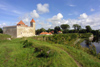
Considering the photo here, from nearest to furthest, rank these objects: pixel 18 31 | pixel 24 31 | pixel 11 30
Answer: pixel 18 31
pixel 11 30
pixel 24 31

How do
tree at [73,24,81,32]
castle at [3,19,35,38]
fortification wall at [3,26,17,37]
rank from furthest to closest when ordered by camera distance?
tree at [73,24,81,32]
fortification wall at [3,26,17,37]
castle at [3,19,35,38]

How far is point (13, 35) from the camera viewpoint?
22781 mm

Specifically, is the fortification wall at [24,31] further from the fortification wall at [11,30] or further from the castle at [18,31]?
the fortification wall at [11,30]

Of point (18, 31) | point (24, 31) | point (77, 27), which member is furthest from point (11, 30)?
point (77, 27)

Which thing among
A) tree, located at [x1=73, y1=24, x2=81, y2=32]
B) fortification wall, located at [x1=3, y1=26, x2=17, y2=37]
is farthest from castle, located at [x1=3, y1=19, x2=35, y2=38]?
tree, located at [x1=73, y1=24, x2=81, y2=32]

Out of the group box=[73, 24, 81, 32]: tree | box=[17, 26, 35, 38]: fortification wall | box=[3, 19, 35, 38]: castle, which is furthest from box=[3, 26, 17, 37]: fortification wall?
box=[73, 24, 81, 32]: tree

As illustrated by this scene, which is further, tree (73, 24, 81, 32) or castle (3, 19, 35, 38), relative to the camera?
tree (73, 24, 81, 32)

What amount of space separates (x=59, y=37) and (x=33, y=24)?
13062mm

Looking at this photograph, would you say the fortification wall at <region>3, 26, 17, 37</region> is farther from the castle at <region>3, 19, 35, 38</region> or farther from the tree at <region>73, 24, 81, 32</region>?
the tree at <region>73, 24, 81, 32</region>

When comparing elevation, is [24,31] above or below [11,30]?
below

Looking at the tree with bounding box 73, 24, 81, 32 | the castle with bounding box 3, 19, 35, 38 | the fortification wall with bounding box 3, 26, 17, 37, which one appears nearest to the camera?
the castle with bounding box 3, 19, 35, 38

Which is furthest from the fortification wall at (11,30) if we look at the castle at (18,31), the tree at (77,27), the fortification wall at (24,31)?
the tree at (77,27)

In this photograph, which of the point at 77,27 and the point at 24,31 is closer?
the point at 24,31

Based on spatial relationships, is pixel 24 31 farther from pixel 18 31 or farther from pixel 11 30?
pixel 11 30
